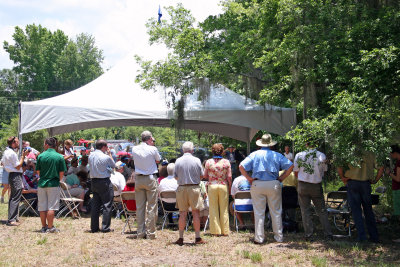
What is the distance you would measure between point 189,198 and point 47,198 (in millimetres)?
2367

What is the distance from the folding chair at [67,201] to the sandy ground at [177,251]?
136 cm

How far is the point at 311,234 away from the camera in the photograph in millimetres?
6801

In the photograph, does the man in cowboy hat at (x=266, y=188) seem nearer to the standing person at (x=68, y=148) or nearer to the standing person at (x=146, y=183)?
the standing person at (x=146, y=183)

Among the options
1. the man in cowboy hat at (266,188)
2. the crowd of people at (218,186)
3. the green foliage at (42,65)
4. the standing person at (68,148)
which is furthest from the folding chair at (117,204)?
the green foliage at (42,65)

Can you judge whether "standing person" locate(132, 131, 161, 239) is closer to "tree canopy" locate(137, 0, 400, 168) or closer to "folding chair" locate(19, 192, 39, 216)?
"tree canopy" locate(137, 0, 400, 168)

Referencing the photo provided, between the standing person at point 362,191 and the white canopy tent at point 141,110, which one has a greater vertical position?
the white canopy tent at point 141,110

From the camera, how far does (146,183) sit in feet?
22.3

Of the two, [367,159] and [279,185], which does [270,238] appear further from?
[367,159]

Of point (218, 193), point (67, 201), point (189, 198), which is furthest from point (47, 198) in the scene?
point (218, 193)

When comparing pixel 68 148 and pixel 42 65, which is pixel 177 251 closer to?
pixel 68 148

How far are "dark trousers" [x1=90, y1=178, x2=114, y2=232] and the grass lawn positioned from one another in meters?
0.21

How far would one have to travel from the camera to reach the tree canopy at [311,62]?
18.8 feet

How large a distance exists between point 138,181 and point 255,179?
169cm

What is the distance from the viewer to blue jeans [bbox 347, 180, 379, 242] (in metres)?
6.45
